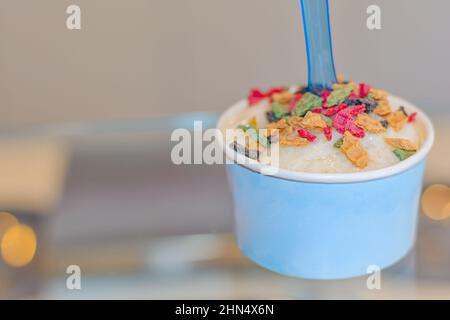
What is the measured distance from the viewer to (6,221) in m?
0.58

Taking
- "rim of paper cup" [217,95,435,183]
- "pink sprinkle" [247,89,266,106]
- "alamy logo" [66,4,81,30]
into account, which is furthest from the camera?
"alamy logo" [66,4,81,30]

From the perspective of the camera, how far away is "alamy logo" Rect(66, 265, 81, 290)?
0.50 m

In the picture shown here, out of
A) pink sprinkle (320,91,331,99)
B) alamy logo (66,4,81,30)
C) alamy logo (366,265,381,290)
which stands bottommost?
alamy logo (366,265,381,290)

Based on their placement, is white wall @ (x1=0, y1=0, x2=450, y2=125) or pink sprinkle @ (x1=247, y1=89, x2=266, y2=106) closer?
pink sprinkle @ (x1=247, y1=89, x2=266, y2=106)

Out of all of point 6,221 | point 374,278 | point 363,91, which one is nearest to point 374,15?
point 363,91

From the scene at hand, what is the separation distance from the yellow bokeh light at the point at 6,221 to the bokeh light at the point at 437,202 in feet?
1.13

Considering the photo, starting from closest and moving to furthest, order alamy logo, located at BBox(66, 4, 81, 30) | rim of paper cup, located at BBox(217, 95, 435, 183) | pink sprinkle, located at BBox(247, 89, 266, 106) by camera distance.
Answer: rim of paper cup, located at BBox(217, 95, 435, 183) → pink sprinkle, located at BBox(247, 89, 266, 106) → alamy logo, located at BBox(66, 4, 81, 30)

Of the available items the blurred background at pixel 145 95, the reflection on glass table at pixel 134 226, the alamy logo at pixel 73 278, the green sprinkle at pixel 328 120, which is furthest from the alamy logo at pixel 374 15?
the alamy logo at pixel 73 278

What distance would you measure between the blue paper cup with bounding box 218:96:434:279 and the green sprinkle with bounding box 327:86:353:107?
6cm

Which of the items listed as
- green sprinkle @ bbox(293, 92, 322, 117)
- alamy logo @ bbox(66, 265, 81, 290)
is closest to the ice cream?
green sprinkle @ bbox(293, 92, 322, 117)

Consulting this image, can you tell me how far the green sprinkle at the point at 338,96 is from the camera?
0.48 m

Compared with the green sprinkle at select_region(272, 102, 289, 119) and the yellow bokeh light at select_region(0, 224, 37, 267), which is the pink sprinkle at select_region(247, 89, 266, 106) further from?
the yellow bokeh light at select_region(0, 224, 37, 267)

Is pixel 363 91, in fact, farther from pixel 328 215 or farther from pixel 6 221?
pixel 6 221
